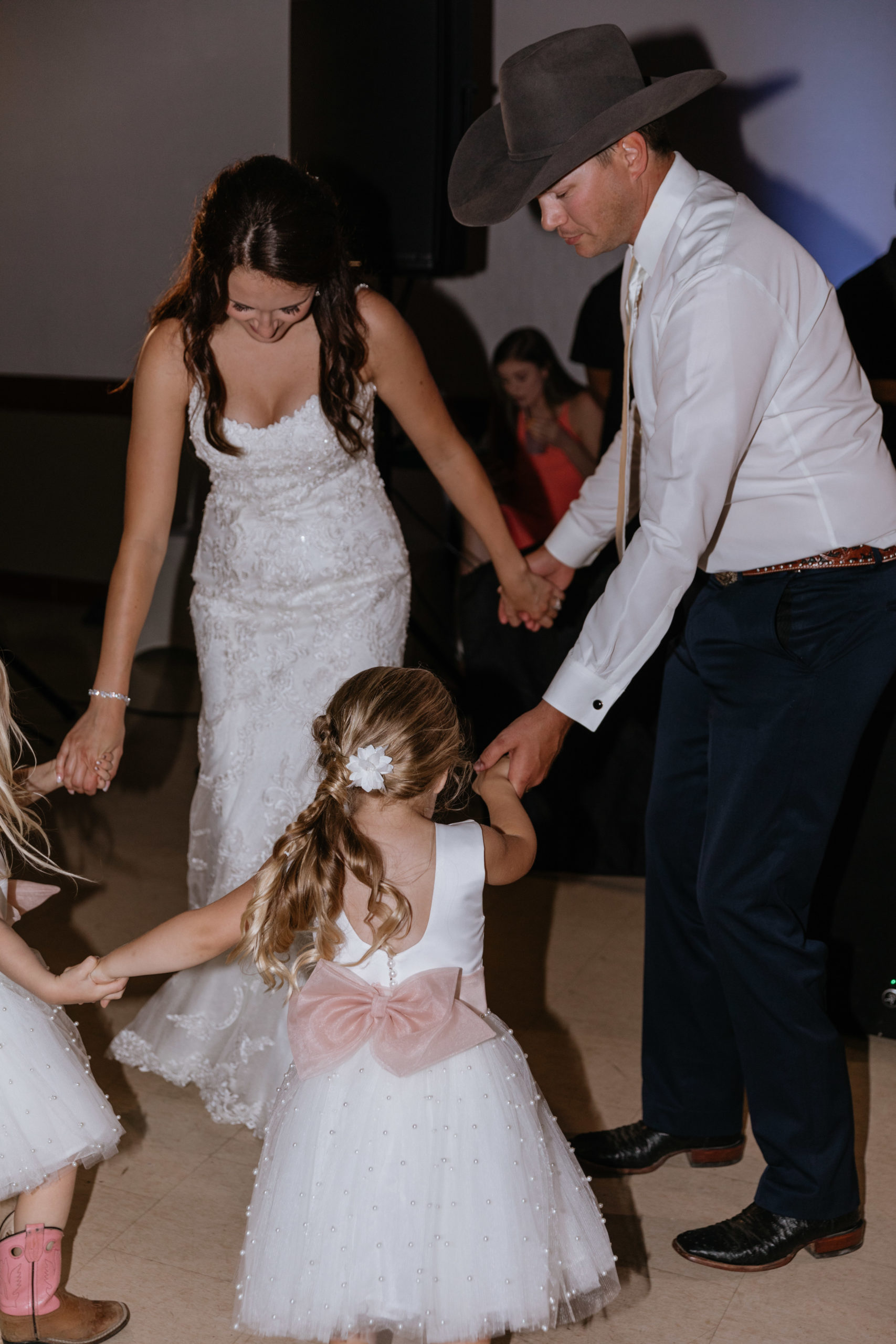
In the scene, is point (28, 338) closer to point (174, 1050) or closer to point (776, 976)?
point (174, 1050)

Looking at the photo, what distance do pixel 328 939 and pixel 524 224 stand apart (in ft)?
13.2

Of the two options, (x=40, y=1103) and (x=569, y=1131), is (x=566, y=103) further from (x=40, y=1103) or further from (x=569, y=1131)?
(x=569, y=1131)

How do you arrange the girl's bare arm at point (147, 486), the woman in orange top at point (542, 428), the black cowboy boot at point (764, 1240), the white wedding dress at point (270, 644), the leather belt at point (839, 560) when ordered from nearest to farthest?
1. the leather belt at point (839, 560)
2. the black cowboy boot at point (764, 1240)
3. the girl's bare arm at point (147, 486)
4. the white wedding dress at point (270, 644)
5. the woman in orange top at point (542, 428)

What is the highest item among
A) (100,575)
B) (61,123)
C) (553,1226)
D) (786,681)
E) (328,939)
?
(61,123)

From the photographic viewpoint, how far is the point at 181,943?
1.55m

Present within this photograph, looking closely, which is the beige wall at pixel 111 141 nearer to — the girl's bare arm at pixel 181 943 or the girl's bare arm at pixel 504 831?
the girl's bare arm at pixel 504 831

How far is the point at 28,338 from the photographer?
5961 mm

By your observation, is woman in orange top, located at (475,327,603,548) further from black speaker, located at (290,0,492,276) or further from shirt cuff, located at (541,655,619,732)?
shirt cuff, located at (541,655,619,732)

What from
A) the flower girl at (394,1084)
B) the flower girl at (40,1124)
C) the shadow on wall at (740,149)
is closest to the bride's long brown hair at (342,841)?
the flower girl at (394,1084)

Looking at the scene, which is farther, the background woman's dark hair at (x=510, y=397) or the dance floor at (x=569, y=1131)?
the background woman's dark hair at (x=510, y=397)

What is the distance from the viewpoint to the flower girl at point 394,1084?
146cm

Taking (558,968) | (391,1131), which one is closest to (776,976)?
(391,1131)

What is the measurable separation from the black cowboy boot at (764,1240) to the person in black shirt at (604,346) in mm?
2561

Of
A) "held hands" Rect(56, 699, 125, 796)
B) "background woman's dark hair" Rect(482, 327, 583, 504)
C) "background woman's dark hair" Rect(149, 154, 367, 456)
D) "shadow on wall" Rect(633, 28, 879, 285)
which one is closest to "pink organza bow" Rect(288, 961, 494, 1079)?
"held hands" Rect(56, 699, 125, 796)
